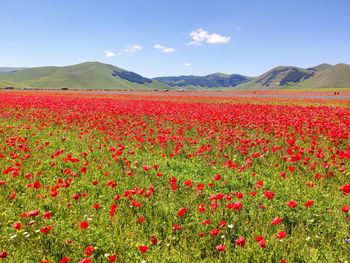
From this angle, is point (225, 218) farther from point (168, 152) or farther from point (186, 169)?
point (168, 152)

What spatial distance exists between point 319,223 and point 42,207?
5.10 metres

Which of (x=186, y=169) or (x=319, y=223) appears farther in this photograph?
(x=186, y=169)

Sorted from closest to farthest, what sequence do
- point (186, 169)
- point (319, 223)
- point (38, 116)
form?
point (319, 223)
point (186, 169)
point (38, 116)

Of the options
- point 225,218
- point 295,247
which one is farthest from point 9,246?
point 295,247

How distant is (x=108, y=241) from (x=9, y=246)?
4.94 feet

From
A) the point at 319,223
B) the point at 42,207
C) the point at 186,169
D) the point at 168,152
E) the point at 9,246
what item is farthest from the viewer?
the point at 168,152

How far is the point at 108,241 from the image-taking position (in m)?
5.06

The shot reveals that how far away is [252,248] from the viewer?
4.70 m

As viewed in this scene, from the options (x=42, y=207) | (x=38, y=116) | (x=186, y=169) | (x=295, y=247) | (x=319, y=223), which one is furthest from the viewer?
(x=38, y=116)

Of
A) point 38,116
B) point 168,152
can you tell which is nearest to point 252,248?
point 168,152

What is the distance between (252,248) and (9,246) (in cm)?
363

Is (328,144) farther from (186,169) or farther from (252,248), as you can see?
(252,248)

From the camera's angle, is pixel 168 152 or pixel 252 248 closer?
pixel 252 248

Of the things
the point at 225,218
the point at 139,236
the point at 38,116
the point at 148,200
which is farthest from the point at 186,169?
the point at 38,116
